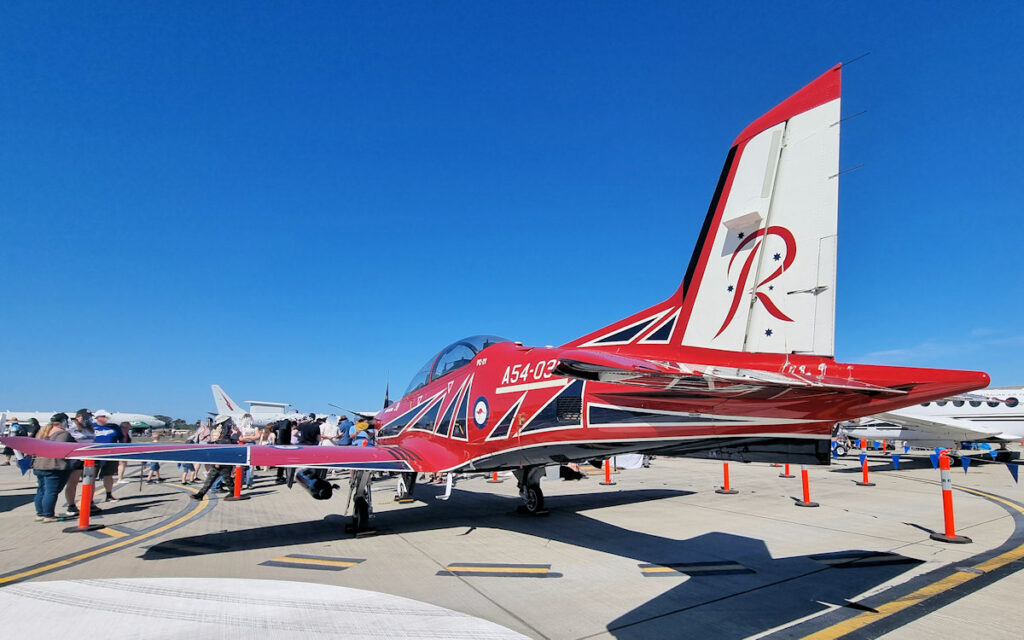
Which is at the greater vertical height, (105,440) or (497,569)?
(105,440)

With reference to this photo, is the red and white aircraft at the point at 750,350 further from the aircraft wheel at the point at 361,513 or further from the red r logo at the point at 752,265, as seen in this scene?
the aircraft wheel at the point at 361,513

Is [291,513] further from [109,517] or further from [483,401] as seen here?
[483,401]

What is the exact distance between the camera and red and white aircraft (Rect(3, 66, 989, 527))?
3.34 metres

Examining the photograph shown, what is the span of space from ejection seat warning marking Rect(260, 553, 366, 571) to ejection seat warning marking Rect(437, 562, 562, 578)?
1281mm

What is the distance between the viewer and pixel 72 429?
11.8 meters

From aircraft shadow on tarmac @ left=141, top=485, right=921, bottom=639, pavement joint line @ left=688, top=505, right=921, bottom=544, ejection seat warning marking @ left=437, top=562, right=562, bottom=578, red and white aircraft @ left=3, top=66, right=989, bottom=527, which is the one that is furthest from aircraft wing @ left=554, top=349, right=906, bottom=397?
pavement joint line @ left=688, top=505, right=921, bottom=544

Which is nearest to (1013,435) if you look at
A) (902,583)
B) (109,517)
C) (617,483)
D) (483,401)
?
(617,483)

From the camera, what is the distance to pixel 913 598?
468cm

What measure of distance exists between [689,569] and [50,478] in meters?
11.1

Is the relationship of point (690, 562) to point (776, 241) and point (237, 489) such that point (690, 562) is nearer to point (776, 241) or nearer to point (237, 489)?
point (776, 241)

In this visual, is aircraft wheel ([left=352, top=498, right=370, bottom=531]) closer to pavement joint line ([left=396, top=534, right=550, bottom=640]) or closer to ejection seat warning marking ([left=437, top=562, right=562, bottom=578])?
pavement joint line ([left=396, top=534, right=550, bottom=640])

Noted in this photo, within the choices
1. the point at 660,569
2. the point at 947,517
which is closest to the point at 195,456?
the point at 660,569

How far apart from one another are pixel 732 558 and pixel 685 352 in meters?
3.44

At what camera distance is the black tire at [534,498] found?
31.7 feet
